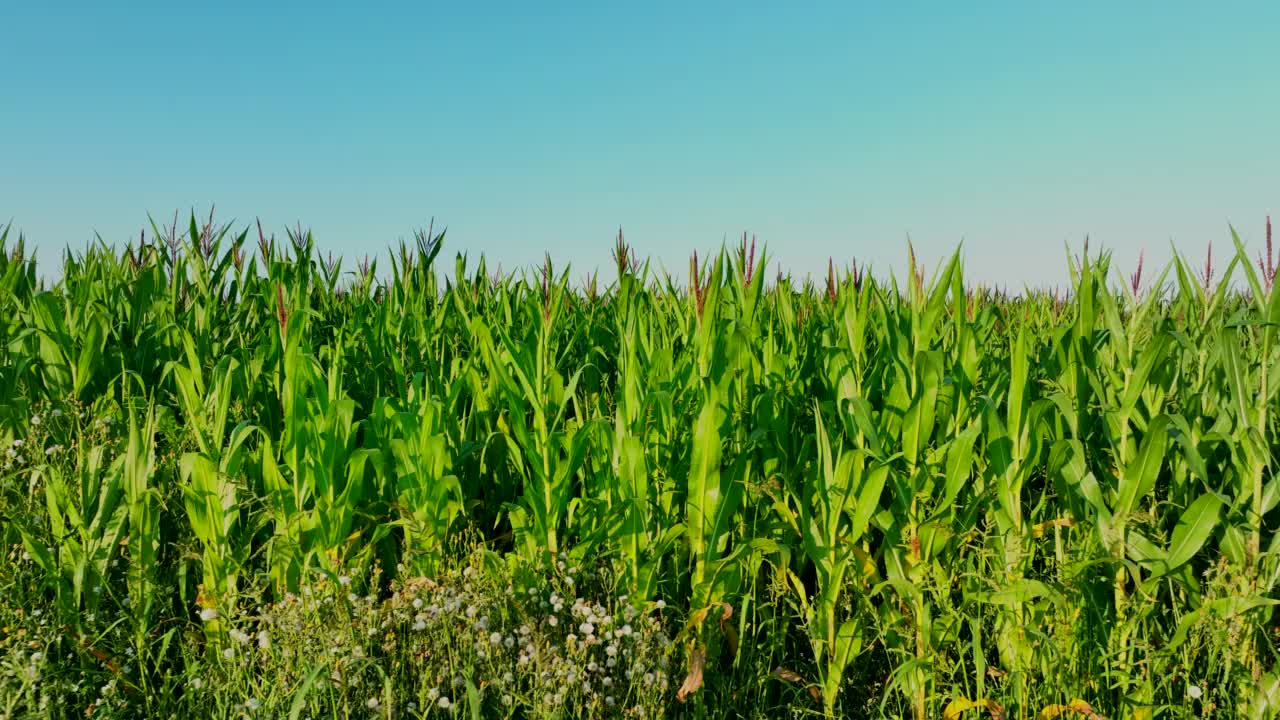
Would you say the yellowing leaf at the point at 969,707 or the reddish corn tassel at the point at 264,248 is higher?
the reddish corn tassel at the point at 264,248

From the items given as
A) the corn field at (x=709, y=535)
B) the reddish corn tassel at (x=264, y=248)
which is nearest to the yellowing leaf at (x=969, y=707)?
the corn field at (x=709, y=535)

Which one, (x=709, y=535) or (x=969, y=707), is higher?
(x=709, y=535)

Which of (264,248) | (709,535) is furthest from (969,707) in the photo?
(264,248)

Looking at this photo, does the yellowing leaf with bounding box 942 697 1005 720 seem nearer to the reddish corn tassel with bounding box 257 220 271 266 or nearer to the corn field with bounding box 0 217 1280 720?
the corn field with bounding box 0 217 1280 720

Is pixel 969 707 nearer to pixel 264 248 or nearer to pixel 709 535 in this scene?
pixel 709 535

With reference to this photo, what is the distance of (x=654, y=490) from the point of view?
306 centimetres

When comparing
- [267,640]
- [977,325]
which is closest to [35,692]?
[267,640]

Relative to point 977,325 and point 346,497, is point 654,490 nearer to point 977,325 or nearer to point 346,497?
point 346,497

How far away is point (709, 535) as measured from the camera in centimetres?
292

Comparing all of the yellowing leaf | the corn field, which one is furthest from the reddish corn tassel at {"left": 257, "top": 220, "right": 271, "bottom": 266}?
the yellowing leaf

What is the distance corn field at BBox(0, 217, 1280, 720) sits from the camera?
2.60m

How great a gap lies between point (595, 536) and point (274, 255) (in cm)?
275

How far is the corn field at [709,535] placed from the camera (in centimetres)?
260

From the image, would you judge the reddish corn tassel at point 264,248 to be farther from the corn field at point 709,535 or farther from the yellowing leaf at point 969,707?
the yellowing leaf at point 969,707
